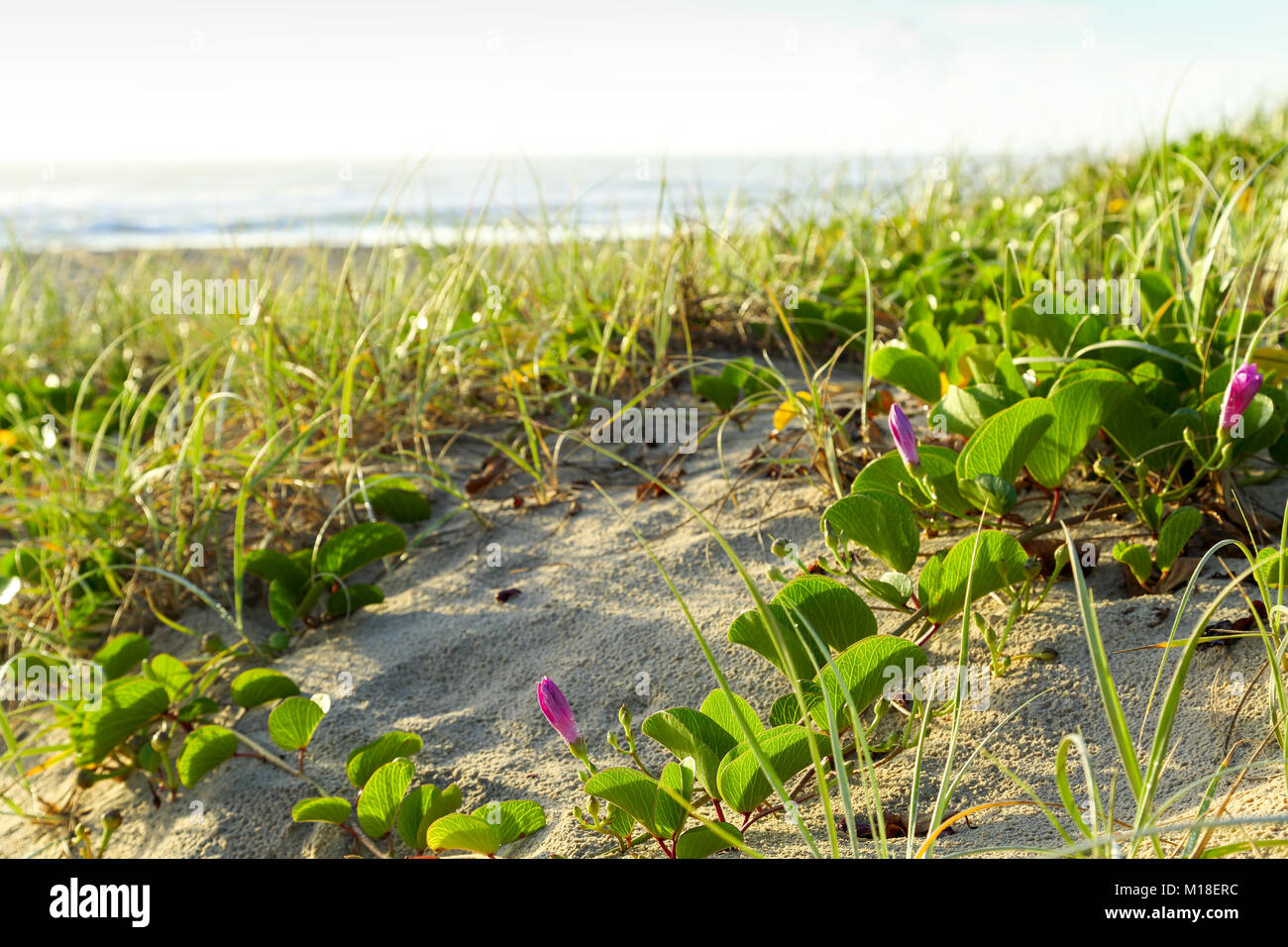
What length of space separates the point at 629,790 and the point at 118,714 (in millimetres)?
1024

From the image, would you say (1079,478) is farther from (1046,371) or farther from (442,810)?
(442,810)

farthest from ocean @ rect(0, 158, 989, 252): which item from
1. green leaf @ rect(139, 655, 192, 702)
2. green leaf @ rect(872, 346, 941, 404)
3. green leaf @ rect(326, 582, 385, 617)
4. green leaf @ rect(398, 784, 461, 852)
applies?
green leaf @ rect(398, 784, 461, 852)

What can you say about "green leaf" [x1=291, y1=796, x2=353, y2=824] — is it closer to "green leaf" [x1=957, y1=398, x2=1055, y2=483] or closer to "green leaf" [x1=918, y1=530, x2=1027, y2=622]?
"green leaf" [x1=918, y1=530, x2=1027, y2=622]

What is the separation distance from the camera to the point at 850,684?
1.21 metres

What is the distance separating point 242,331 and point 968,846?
2.47 m

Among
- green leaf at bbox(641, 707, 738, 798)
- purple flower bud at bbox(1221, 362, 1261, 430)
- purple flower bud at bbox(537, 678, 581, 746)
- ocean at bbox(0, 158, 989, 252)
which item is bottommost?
green leaf at bbox(641, 707, 738, 798)

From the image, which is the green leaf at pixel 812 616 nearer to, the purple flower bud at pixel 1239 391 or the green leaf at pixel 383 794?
the green leaf at pixel 383 794

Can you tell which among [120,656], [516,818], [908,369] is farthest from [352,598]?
[908,369]

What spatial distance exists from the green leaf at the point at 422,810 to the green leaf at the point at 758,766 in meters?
0.40

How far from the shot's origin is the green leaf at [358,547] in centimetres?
195

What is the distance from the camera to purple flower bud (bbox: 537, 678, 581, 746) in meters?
1.18

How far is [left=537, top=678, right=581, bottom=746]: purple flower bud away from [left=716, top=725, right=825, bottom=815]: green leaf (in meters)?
0.21

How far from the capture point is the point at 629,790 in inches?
44.7
